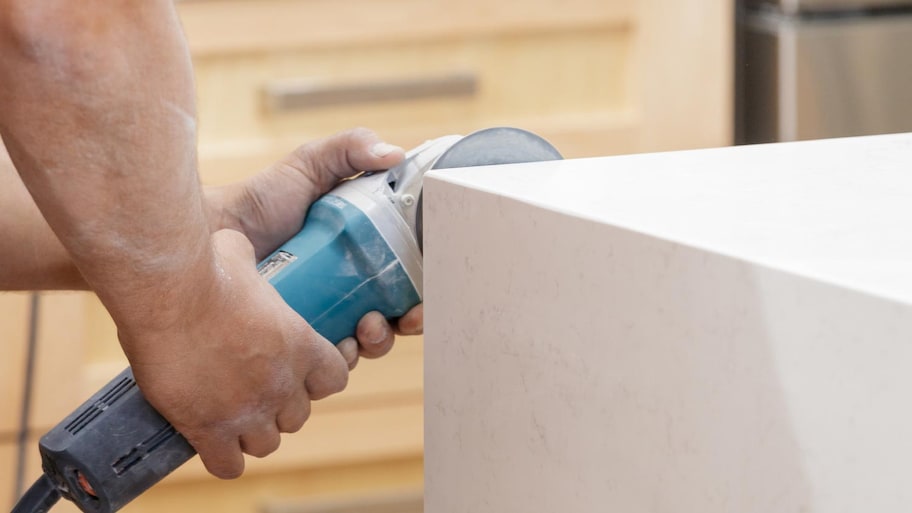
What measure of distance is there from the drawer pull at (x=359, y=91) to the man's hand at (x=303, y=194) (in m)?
0.46

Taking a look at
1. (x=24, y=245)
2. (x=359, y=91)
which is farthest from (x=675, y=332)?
(x=359, y=91)

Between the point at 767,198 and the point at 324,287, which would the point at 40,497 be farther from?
the point at 767,198

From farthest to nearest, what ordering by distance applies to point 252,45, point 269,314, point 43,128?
point 252,45, point 269,314, point 43,128

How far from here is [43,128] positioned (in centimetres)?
48

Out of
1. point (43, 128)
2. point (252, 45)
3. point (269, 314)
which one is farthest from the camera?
point (252, 45)

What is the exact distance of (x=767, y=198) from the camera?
463mm

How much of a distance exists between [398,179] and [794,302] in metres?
0.39

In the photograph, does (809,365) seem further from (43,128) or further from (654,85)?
(654,85)

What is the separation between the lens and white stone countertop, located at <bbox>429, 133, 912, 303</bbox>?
14.4 inches

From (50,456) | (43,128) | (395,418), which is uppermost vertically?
(43,128)

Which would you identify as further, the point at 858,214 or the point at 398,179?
the point at 398,179

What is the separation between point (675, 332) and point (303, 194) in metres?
0.45

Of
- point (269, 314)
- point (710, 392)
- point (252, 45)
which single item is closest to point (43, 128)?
point (269, 314)

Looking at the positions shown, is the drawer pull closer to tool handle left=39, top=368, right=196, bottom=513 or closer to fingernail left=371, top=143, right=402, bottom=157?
fingernail left=371, top=143, right=402, bottom=157
